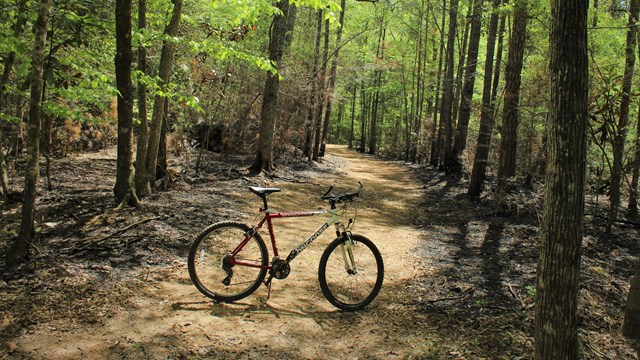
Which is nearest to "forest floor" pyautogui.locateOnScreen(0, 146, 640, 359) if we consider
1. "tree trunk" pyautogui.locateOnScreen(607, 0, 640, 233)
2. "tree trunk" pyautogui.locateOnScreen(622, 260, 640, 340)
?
"tree trunk" pyautogui.locateOnScreen(622, 260, 640, 340)

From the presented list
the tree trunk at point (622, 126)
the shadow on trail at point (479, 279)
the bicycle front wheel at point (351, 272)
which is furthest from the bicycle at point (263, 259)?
the tree trunk at point (622, 126)

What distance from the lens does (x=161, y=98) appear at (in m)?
7.80

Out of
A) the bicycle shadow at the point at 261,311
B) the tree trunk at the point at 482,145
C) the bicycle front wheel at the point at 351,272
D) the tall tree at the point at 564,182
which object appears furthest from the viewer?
the tree trunk at the point at 482,145

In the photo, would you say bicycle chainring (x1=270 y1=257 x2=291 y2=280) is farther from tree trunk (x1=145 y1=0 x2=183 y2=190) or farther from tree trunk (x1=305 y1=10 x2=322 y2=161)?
tree trunk (x1=305 y1=10 x2=322 y2=161)

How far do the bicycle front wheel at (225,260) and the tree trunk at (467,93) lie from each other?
10.4 meters

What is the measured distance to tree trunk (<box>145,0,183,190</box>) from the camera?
7250mm

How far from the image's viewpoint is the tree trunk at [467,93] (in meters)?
13.4

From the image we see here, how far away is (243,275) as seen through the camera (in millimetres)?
4594

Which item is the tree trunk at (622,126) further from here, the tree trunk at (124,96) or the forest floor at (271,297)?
the tree trunk at (124,96)

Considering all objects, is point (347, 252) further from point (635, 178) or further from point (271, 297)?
point (635, 178)

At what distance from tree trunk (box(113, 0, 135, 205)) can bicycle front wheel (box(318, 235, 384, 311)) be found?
3329 mm

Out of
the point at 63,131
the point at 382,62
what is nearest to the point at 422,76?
the point at 382,62

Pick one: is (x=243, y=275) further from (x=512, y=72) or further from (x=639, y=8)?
(x=639, y=8)

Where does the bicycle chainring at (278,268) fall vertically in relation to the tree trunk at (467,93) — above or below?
below
